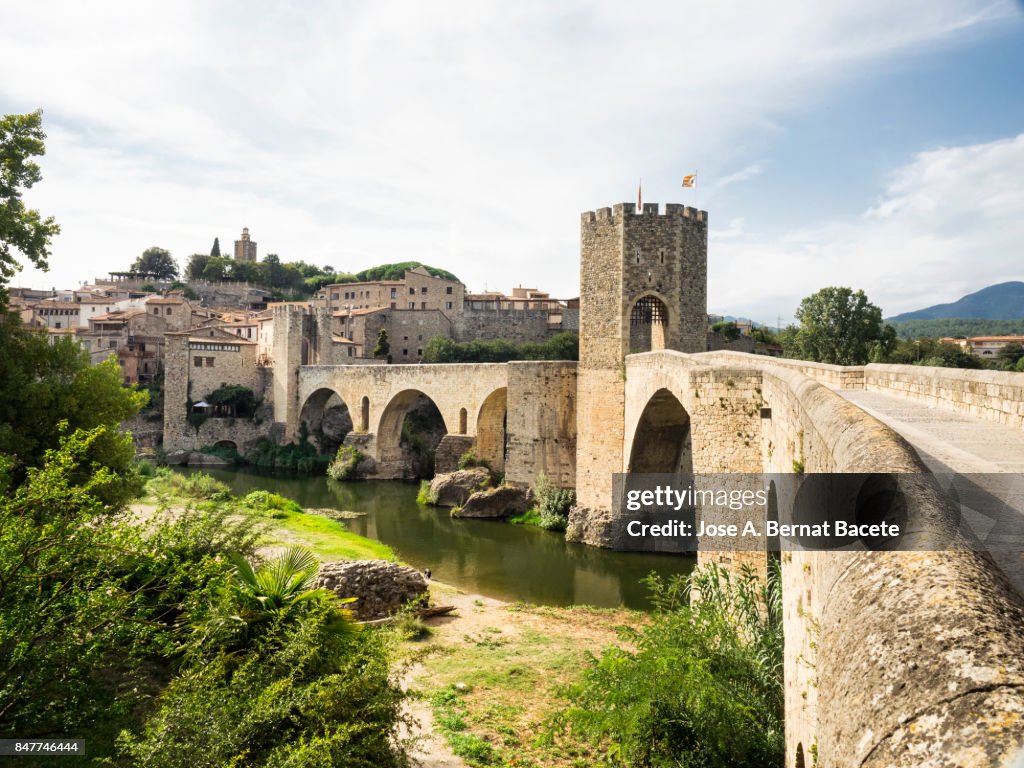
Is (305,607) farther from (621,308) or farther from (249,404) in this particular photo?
(249,404)

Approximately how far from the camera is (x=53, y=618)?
564 cm

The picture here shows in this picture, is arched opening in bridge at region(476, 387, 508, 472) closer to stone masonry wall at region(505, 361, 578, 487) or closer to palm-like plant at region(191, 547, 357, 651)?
stone masonry wall at region(505, 361, 578, 487)

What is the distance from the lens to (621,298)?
19.9 m

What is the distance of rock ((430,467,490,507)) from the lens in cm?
2586

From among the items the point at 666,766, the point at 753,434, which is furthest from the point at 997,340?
the point at 666,766

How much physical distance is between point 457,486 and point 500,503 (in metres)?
2.50

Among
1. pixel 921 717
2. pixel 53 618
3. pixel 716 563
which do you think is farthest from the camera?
pixel 716 563

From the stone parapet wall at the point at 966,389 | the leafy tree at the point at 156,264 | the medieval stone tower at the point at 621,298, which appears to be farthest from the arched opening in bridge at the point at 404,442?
the leafy tree at the point at 156,264

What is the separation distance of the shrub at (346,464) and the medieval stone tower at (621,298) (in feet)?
54.9

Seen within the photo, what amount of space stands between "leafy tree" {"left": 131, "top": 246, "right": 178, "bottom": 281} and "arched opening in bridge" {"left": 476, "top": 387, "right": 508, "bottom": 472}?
72.2m

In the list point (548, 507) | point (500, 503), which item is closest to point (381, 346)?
point (500, 503)

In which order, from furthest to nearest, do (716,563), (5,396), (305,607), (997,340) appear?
(997,340) → (5,396) → (716,563) → (305,607)

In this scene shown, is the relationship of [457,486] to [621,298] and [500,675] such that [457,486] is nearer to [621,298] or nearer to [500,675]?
[621,298]

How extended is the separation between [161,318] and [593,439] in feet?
134
